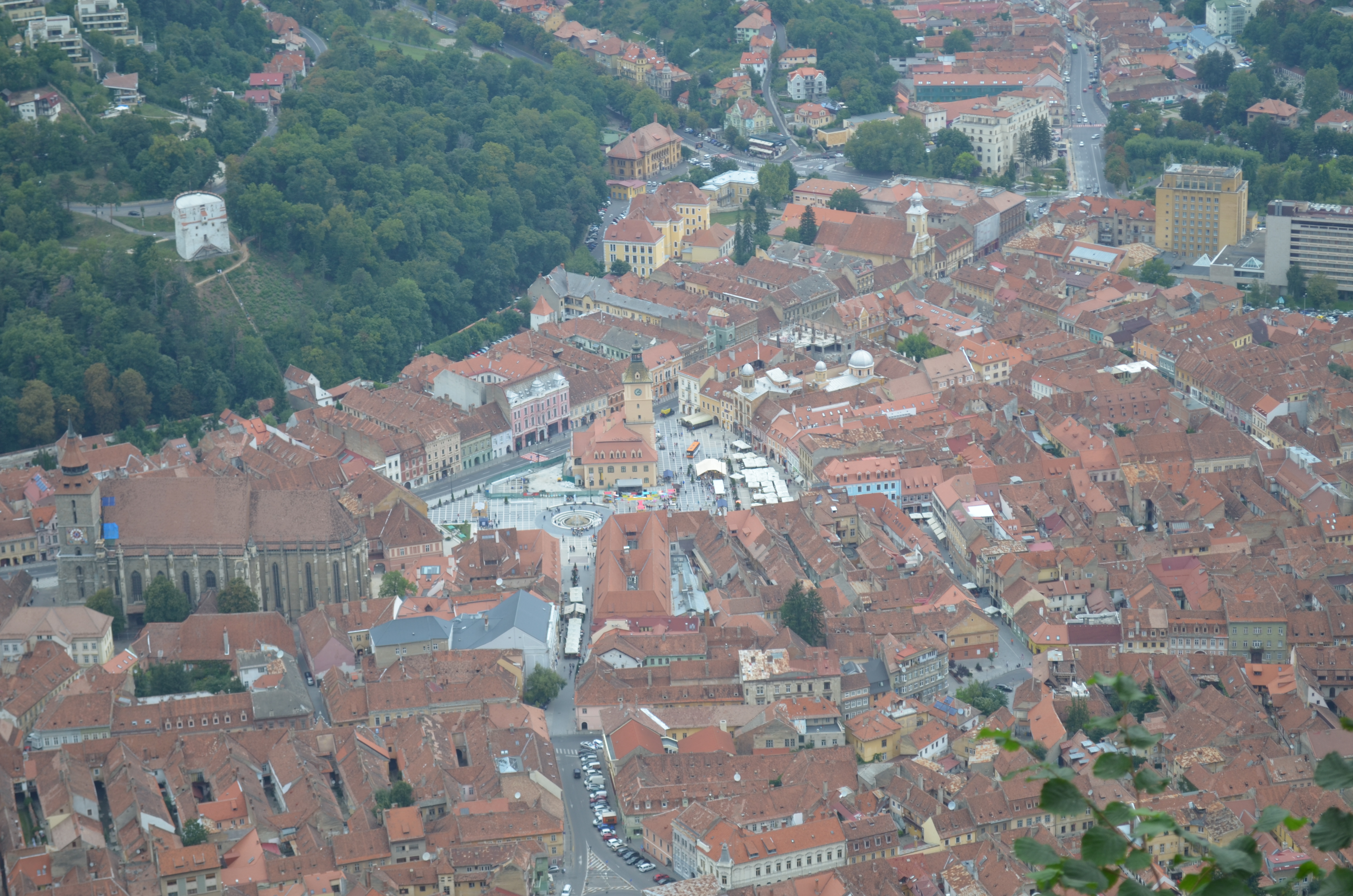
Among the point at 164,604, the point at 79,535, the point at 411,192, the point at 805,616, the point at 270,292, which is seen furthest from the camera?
the point at 411,192

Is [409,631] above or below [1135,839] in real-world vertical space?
below

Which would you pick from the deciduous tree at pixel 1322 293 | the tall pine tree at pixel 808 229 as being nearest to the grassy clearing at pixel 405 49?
the tall pine tree at pixel 808 229

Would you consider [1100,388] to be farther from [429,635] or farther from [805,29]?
[805,29]

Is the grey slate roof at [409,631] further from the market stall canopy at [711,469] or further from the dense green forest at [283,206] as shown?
the dense green forest at [283,206]

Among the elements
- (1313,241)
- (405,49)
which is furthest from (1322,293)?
(405,49)

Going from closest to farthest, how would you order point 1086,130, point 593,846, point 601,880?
1. point 601,880
2. point 593,846
3. point 1086,130

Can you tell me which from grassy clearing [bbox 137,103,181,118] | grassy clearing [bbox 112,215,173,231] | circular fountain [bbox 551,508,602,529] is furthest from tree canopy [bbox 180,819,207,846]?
grassy clearing [bbox 137,103,181,118]

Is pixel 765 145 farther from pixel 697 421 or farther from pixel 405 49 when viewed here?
pixel 697 421
